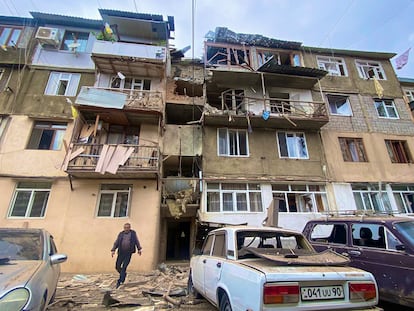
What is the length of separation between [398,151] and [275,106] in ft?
27.3

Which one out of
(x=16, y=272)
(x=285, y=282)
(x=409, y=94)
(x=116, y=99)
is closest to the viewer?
(x=285, y=282)

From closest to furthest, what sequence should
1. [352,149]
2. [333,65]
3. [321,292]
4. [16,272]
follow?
[321,292] → [16,272] → [352,149] → [333,65]

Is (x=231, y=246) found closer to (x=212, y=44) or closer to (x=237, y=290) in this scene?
(x=237, y=290)

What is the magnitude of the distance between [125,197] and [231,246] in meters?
8.24

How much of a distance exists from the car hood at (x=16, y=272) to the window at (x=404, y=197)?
51.4 ft

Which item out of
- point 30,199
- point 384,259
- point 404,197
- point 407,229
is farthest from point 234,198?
point 404,197

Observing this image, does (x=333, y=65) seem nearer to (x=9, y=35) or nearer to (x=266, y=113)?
(x=266, y=113)

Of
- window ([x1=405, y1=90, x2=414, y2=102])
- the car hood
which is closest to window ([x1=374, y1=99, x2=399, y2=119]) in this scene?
window ([x1=405, y1=90, x2=414, y2=102])

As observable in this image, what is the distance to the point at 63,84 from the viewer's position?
41.2 ft

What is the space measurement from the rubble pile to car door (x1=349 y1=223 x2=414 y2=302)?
10.7 ft

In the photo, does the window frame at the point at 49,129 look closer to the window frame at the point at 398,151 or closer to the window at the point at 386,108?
the window frame at the point at 398,151

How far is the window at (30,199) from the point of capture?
32.2ft

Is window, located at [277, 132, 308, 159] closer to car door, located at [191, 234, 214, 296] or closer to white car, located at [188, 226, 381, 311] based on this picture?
car door, located at [191, 234, 214, 296]

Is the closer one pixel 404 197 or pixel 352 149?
pixel 404 197
